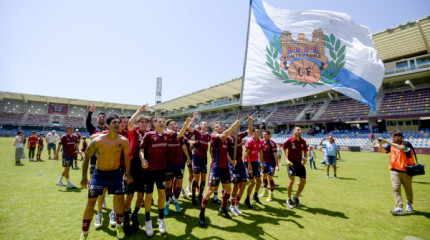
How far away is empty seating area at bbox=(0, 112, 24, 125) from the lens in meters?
49.3

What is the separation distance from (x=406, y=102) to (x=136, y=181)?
115 ft

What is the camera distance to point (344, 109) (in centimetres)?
3006

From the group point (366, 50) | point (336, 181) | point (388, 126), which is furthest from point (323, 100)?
point (366, 50)

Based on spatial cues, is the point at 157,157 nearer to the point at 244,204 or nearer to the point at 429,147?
the point at 244,204

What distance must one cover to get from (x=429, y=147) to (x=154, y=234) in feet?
88.9

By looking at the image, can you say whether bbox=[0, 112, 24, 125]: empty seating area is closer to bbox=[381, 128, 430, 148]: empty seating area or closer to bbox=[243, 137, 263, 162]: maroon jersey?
bbox=[243, 137, 263, 162]: maroon jersey

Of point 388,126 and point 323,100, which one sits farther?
point 323,100

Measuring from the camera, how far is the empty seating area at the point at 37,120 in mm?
52675

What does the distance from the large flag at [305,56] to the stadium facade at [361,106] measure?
9.11 metres

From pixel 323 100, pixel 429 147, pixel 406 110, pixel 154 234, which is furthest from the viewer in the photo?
pixel 323 100

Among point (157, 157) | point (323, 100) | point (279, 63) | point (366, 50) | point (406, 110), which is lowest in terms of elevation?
point (157, 157)

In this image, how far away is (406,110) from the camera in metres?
24.1

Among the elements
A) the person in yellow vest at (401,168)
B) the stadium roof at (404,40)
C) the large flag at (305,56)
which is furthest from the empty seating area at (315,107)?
the large flag at (305,56)

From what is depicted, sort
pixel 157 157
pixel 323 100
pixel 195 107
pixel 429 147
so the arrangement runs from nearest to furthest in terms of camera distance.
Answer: pixel 157 157 → pixel 429 147 → pixel 323 100 → pixel 195 107
